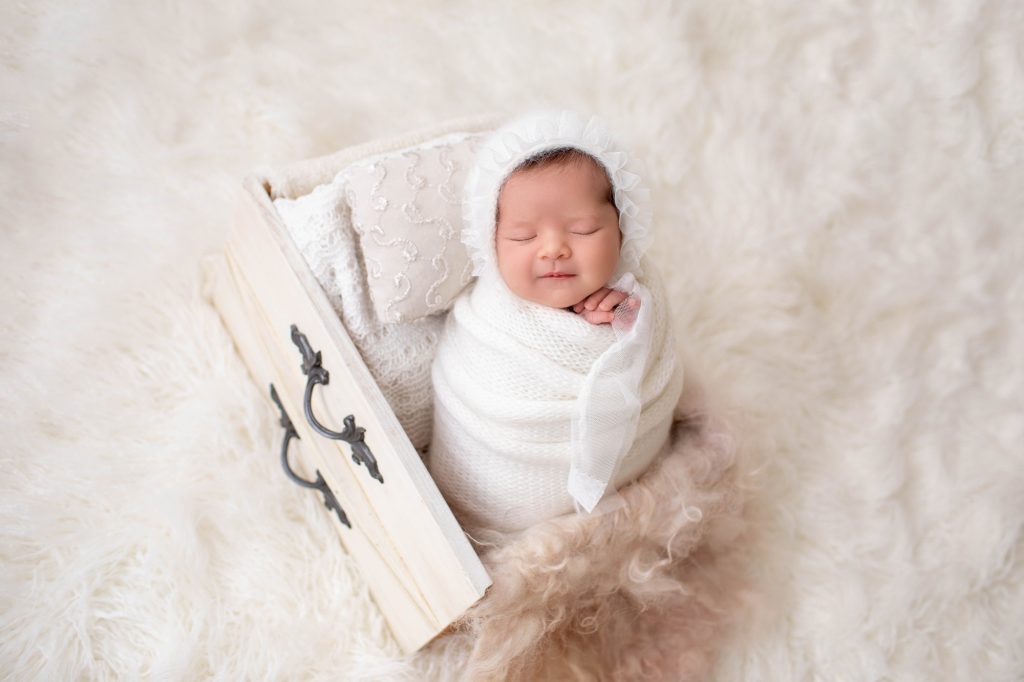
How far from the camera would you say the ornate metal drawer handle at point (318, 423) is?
36.1 inches

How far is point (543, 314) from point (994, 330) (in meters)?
0.89

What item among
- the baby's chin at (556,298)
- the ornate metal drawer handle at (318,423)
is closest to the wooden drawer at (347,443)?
the ornate metal drawer handle at (318,423)

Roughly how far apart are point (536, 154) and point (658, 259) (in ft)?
1.74

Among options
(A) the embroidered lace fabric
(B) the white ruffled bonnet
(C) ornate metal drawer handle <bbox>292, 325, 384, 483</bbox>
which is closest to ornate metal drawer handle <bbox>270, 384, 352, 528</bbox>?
(C) ornate metal drawer handle <bbox>292, 325, 384, 483</bbox>

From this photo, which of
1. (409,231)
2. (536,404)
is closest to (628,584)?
(536,404)

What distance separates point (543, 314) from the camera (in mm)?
894

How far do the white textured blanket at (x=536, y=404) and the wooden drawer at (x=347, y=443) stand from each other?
0.31 ft

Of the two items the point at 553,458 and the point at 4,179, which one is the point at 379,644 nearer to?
the point at 553,458

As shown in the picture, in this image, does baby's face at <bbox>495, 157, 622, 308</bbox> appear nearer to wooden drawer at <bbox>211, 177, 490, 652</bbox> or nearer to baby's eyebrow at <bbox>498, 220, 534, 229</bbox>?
baby's eyebrow at <bbox>498, 220, 534, 229</bbox>

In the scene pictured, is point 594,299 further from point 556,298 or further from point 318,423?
point 318,423

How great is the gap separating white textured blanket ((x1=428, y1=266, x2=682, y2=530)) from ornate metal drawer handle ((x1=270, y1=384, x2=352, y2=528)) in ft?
0.54

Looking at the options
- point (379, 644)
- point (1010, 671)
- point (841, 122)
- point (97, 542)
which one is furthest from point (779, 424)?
point (97, 542)

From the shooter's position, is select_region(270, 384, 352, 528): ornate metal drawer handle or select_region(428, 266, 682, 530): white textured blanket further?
select_region(270, 384, 352, 528): ornate metal drawer handle

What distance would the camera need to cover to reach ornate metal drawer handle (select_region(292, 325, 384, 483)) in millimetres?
917
